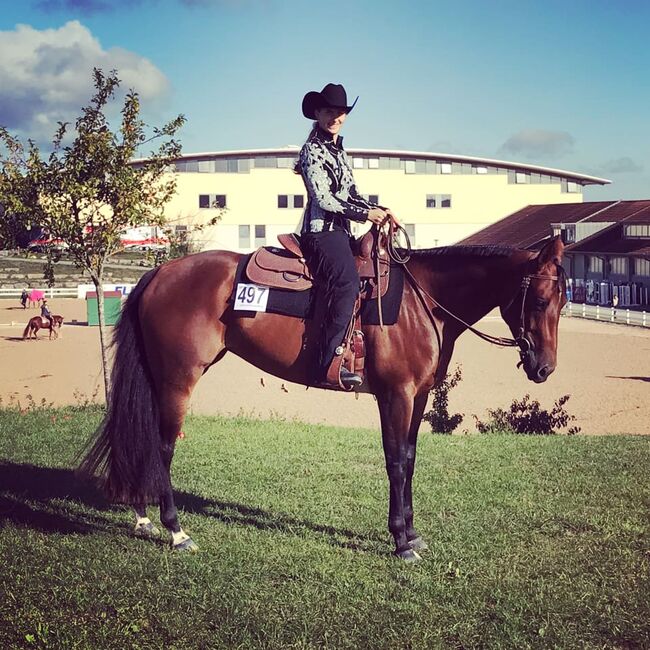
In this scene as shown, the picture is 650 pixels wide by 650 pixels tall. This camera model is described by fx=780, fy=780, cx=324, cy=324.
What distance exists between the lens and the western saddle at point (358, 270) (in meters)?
6.15

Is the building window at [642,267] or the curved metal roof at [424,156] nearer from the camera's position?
the building window at [642,267]

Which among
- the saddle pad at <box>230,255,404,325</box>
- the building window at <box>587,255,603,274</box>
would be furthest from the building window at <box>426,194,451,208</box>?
the saddle pad at <box>230,255,404,325</box>

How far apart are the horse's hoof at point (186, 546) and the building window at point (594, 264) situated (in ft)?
151

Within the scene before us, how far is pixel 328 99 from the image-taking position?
608 centimetres

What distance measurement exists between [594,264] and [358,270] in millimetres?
46149

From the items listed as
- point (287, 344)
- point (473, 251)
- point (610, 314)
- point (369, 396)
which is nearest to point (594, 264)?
point (610, 314)

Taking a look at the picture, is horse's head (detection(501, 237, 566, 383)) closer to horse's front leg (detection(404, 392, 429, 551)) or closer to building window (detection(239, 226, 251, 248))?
horse's front leg (detection(404, 392, 429, 551))

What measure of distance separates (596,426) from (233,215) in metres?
51.3

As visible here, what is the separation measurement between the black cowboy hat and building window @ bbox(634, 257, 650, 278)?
4176cm

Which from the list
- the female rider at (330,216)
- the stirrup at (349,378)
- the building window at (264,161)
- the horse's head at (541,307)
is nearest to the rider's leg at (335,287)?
the female rider at (330,216)

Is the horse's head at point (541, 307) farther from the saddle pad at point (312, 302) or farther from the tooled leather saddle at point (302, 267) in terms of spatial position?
the tooled leather saddle at point (302, 267)

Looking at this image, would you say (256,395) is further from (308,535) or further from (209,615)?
(209,615)

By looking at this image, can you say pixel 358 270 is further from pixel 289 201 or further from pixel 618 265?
pixel 289 201

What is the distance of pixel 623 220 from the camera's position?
48562 mm
